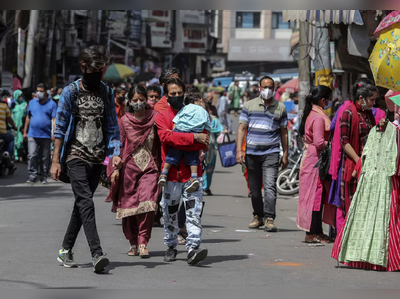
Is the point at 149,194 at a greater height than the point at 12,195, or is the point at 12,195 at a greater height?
the point at 149,194

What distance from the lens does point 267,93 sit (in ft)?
32.7

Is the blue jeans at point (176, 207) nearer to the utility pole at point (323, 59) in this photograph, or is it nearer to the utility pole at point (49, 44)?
the utility pole at point (323, 59)

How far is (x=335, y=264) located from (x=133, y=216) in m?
2.02

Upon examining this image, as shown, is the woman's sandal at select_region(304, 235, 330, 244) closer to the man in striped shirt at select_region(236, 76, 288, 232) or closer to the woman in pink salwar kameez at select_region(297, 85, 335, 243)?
the woman in pink salwar kameez at select_region(297, 85, 335, 243)

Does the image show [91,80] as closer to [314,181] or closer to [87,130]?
[87,130]

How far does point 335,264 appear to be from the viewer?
765cm

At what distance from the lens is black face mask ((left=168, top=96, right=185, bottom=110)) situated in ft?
25.2

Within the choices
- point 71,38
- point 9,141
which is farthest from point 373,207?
point 71,38

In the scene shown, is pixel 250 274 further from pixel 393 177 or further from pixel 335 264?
pixel 393 177

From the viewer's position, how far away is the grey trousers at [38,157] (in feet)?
51.7

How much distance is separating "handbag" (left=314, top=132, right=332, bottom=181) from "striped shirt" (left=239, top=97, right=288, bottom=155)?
1.26m

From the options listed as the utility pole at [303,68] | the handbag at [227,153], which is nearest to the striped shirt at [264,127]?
the handbag at [227,153]

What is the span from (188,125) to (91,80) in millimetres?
1007

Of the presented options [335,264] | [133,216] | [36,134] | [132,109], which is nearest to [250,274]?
[335,264]
